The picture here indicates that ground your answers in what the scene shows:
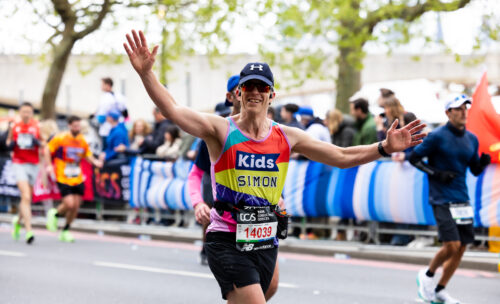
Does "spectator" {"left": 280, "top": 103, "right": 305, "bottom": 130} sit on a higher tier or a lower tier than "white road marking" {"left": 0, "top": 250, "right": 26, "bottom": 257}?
higher

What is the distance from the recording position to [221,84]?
114ft

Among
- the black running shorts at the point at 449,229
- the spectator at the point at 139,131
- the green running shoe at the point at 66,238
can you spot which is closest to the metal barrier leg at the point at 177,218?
the spectator at the point at 139,131

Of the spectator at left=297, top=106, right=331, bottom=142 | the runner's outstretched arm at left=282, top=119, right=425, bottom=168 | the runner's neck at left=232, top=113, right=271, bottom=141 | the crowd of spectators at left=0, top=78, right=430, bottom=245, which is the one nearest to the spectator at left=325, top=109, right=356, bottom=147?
the crowd of spectators at left=0, top=78, right=430, bottom=245

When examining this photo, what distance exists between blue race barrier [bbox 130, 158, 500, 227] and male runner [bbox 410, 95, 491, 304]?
2.66 meters

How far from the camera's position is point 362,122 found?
11883 mm

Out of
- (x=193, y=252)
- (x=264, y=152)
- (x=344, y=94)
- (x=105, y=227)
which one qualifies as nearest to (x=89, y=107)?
(x=344, y=94)

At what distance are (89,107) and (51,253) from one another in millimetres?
25456

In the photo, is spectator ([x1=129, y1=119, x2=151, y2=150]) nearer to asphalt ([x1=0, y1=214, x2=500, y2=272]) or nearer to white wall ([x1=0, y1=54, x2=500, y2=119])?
asphalt ([x1=0, y1=214, x2=500, y2=272])

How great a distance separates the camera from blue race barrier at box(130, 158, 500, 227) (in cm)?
1020

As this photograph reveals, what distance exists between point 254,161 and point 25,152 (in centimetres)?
935

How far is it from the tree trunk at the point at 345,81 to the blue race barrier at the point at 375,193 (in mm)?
8310

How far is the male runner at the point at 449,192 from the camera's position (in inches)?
295

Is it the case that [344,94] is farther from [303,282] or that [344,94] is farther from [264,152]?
[264,152]

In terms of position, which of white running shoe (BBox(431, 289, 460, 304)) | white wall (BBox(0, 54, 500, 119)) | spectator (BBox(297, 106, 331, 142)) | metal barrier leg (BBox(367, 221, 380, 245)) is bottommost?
white running shoe (BBox(431, 289, 460, 304))
